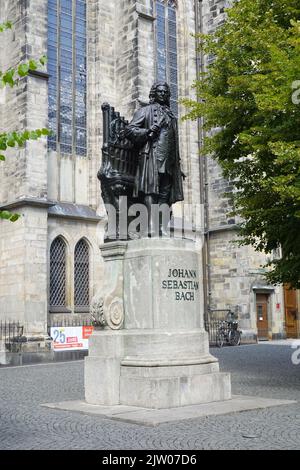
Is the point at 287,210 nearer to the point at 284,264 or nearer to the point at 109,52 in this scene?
the point at 284,264

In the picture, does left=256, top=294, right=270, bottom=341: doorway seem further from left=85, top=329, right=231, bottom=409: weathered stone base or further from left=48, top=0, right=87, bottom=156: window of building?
left=85, top=329, right=231, bottom=409: weathered stone base

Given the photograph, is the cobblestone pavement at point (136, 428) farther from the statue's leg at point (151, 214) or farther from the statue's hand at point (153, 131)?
the statue's hand at point (153, 131)

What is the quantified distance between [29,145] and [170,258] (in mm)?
13529

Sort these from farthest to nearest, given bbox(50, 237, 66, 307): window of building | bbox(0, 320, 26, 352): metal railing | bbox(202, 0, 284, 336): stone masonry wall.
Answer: bbox(202, 0, 284, 336): stone masonry wall, bbox(50, 237, 66, 307): window of building, bbox(0, 320, 26, 352): metal railing

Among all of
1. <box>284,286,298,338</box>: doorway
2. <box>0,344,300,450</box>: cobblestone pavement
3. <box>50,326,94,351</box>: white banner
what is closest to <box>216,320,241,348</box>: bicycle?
<box>284,286,298,338</box>: doorway

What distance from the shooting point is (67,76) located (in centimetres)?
2442

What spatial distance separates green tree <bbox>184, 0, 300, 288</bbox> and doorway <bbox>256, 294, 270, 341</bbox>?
47.4 ft

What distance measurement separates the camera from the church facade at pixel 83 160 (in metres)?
21.1

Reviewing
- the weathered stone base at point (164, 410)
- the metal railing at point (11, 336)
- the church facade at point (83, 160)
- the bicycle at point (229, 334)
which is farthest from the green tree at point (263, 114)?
the bicycle at point (229, 334)

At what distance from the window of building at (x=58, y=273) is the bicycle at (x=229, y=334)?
6133 millimetres

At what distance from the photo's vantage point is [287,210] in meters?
11.2

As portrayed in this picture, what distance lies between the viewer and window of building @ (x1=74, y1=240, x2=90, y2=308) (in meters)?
23.5

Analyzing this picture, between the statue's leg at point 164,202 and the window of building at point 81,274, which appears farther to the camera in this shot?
the window of building at point 81,274
